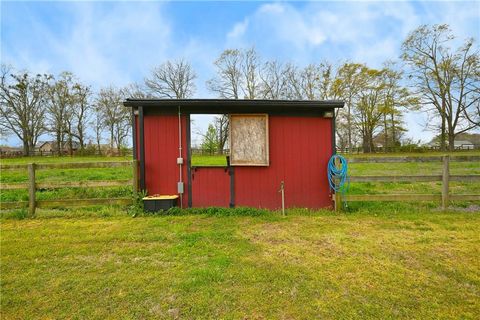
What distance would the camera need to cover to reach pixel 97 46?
10242mm

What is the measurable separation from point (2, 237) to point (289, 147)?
514 centimetres

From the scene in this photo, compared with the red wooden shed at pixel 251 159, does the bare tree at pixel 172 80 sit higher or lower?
higher

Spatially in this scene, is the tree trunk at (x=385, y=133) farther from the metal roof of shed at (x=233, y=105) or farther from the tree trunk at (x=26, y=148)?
the tree trunk at (x=26, y=148)

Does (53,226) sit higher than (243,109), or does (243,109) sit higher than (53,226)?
(243,109)

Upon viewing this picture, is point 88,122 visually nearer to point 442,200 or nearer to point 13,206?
point 13,206

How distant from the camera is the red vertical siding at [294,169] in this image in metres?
5.41

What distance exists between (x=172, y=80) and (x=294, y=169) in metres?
27.0

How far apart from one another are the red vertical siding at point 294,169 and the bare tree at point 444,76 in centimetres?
2647

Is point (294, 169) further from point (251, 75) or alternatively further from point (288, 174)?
point (251, 75)

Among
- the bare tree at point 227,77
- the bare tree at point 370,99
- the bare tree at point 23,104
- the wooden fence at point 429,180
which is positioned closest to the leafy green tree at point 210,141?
the wooden fence at point 429,180

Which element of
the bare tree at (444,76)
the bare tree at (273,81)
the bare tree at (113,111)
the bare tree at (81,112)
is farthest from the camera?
the bare tree at (113,111)

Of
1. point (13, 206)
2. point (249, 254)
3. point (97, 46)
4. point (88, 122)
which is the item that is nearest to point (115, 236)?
point (249, 254)

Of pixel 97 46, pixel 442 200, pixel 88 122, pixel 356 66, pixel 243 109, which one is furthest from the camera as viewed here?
pixel 88 122

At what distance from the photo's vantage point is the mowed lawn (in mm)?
2061
